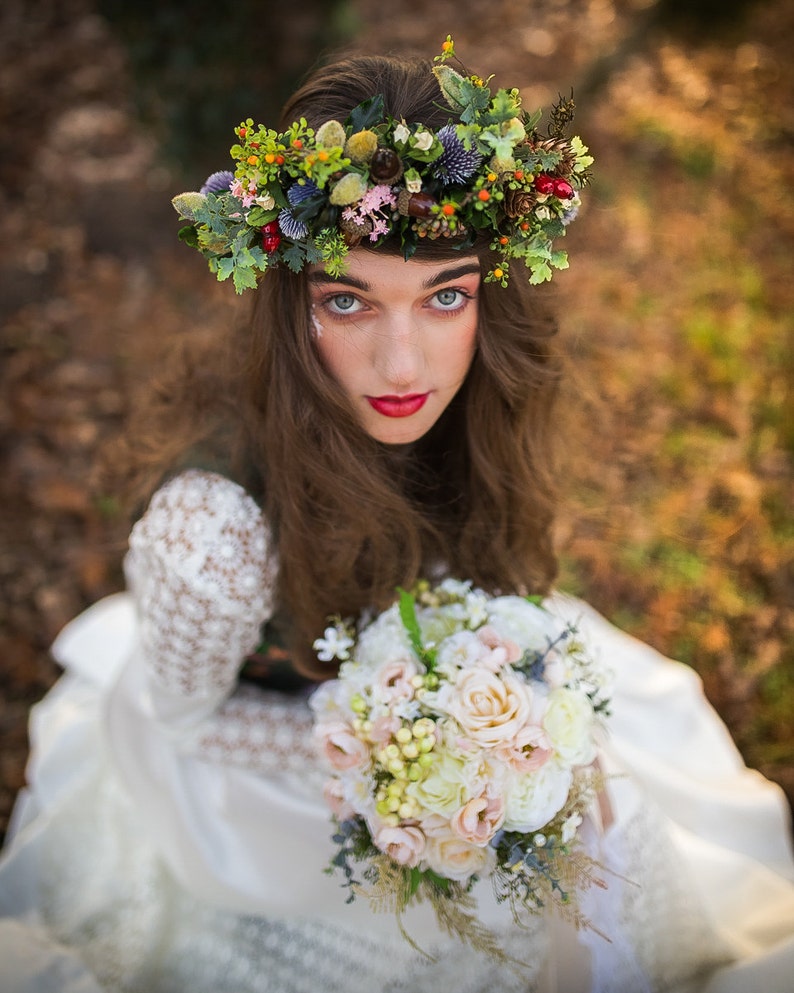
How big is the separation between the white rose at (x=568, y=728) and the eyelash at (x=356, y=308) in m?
0.77

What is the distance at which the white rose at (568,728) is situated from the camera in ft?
5.04

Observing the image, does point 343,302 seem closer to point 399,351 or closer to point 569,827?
point 399,351

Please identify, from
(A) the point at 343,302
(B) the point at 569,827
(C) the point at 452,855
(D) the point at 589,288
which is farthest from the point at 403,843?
(D) the point at 589,288

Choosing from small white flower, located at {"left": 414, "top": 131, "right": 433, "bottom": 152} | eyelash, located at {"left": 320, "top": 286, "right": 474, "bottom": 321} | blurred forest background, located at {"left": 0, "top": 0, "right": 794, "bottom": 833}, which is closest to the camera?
small white flower, located at {"left": 414, "top": 131, "right": 433, "bottom": 152}

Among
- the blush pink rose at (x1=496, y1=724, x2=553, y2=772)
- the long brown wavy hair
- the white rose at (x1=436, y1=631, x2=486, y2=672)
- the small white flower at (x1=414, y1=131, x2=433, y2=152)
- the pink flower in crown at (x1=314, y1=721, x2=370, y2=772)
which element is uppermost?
the small white flower at (x1=414, y1=131, x2=433, y2=152)

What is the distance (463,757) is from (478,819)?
112 millimetres

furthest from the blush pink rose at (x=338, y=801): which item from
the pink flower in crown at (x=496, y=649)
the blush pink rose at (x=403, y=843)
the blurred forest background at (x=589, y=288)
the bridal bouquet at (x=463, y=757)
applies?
the blurred forest background at (x=589, y=288)

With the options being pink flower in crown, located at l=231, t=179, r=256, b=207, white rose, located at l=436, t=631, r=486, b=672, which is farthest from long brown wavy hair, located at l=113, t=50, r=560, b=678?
white rose, located at l=436, t=631, r=486, b=672

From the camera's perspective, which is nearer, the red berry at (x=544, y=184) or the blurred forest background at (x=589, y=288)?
the red berry at (x=544, y=184)

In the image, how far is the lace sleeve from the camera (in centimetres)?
177

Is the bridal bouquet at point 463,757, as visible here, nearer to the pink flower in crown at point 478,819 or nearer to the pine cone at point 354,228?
the pink flower in crown at point 478,819

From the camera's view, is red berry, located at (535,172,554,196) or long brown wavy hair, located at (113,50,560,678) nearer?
red berry, located at (535,172,554,196)

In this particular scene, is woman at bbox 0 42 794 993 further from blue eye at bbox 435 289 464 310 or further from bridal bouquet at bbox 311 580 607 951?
bridal bouquet at bbox 311 580 607 951

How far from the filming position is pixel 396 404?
1.72 meters
